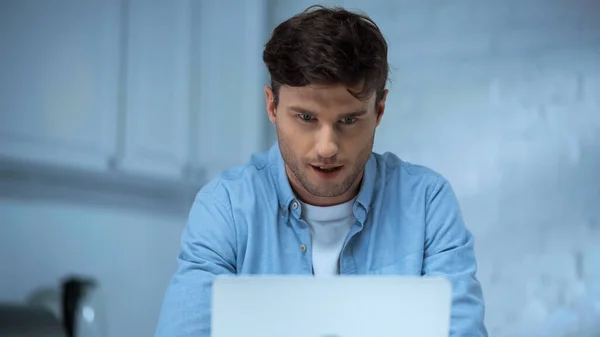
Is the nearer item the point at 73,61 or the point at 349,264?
the point at 349,264

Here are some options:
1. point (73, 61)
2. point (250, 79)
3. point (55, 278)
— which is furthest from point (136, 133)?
point (250, 79)

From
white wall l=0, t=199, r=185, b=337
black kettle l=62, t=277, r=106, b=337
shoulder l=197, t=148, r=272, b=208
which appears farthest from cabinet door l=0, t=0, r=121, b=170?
shoulder l=197, t=148, r=272, b=208

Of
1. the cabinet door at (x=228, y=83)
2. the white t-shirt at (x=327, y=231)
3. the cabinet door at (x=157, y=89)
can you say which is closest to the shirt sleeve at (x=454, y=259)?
the white t-shirt at (x=327, y=231)

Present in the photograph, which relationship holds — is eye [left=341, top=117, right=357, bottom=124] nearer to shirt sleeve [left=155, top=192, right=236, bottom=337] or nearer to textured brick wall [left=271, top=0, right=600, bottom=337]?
shirt sleeve [left=155, top=192, right=236, bottom=337]

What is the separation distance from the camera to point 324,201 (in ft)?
4.40

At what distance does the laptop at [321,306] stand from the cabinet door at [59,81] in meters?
1.28

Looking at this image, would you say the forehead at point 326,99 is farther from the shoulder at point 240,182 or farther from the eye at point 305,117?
the shoulder at point 240,182

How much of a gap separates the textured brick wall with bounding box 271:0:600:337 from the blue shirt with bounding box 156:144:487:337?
148cm

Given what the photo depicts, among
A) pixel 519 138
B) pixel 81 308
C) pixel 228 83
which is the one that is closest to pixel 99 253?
pixel 81 308

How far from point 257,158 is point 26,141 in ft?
2.85

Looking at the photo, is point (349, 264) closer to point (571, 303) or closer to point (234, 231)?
point (234, 231)

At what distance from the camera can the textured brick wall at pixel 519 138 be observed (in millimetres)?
2699

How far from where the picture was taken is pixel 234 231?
128 centimetres

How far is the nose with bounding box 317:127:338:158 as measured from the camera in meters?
1.18
